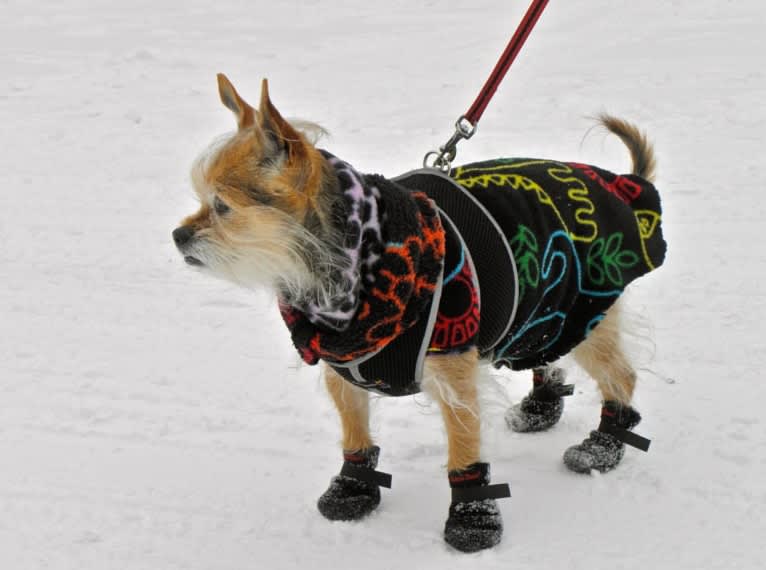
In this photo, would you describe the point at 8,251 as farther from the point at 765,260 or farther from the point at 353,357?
the point at 765,260

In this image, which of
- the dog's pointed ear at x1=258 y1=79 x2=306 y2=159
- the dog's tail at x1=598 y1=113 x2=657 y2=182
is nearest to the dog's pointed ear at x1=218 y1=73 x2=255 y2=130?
the dog's pointed ear at x1=258 y1=79 x2=306 y2=159

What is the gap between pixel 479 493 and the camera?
3057 millimetres

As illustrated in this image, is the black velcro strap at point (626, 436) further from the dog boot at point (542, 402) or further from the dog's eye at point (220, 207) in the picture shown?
the dog's eye at point (220, 207)

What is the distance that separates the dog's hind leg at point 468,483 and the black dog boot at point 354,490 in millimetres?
328

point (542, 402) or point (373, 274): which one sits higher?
point (373, 274)

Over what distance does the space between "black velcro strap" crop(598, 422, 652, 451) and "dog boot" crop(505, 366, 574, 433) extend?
0.91 feet

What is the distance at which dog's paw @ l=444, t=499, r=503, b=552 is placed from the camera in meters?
3.04

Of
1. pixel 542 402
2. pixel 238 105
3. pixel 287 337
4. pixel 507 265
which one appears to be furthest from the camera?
pixel 287 337

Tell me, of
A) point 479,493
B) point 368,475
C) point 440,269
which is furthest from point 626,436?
point 440,269

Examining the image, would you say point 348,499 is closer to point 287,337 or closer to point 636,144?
point 287,337

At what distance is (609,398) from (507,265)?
0.97 metres

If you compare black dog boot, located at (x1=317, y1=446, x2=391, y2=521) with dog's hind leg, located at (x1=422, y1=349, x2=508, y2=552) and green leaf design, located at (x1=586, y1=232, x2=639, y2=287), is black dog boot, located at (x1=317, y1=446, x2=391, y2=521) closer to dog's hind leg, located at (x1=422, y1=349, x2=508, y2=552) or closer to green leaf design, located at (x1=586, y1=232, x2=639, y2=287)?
dog's hind leg, located at (x1=422, y1=349, x2=508, y2=552)

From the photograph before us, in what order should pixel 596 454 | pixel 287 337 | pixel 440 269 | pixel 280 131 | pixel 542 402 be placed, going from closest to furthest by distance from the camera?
pixel 280 131
pixel 440 269
pixel 596 454
pixel 542 402
pixel 287 337

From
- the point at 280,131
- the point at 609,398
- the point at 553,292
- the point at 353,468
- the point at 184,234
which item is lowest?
the point at 353,468
